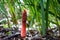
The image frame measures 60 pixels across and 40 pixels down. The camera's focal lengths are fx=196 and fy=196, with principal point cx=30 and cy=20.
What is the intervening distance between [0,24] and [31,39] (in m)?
0.55

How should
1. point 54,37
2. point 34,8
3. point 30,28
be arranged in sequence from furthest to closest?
point 30,28
point 54,37
point 34,8

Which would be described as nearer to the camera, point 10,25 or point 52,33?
point 52,33

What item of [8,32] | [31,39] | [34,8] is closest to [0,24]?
[8,32]

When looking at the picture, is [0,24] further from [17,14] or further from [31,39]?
[31,39]

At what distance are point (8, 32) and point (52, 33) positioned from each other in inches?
15.5

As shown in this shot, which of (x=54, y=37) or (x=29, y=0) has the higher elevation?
(x=29, y=0)

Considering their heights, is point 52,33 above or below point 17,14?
below

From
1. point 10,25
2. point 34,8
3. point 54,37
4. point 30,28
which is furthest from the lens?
point 10,25

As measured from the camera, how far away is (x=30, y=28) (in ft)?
5.73

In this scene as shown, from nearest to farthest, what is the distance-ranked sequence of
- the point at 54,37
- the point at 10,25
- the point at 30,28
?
1. the point at 54,37
2. the point at 30,28
3. the point at 10,25

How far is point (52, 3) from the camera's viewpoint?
149 cm

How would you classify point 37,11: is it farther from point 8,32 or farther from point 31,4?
point 8,32

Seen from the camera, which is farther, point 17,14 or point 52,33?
point 17,14

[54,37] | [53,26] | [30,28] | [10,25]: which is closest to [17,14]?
[10,25]
